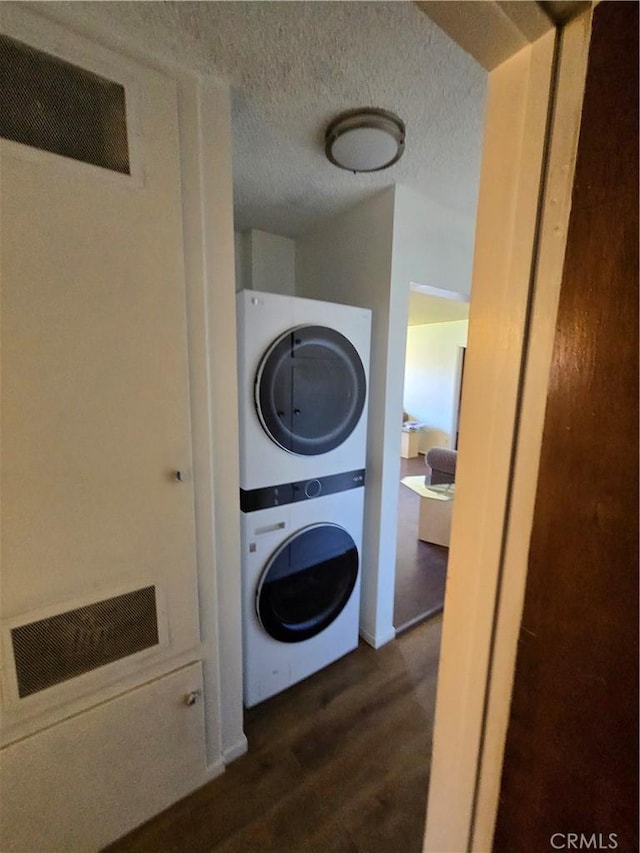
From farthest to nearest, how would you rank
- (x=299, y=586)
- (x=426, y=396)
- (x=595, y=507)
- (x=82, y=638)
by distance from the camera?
1. (x=426, y=396)
2. (x=299, y=586)
3. (x=82, y=638)
4. (x=595, y=507)

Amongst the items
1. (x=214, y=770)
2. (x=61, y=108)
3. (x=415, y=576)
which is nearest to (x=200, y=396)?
(x=61, y=108)

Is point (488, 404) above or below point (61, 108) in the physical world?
below

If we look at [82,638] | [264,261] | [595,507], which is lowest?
[82,638]

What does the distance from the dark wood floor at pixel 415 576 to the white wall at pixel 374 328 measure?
0.84 feet

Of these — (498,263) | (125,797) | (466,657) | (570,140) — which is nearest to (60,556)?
(125,797)

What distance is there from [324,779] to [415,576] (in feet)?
4.82

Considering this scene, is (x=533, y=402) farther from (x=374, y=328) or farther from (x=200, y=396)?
(x=374, y=328)

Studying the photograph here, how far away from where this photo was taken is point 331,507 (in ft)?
5.32

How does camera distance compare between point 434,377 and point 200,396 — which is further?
point 434,377

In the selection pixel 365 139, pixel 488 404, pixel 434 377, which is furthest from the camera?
pixel 434 377

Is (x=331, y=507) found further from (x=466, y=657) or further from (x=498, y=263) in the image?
(x=498, y=263)

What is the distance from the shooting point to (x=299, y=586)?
1581 mm

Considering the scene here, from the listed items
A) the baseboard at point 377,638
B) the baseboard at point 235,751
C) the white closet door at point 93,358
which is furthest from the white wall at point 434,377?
the baseboard at point 235,751

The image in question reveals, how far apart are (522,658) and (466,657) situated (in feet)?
0.34
